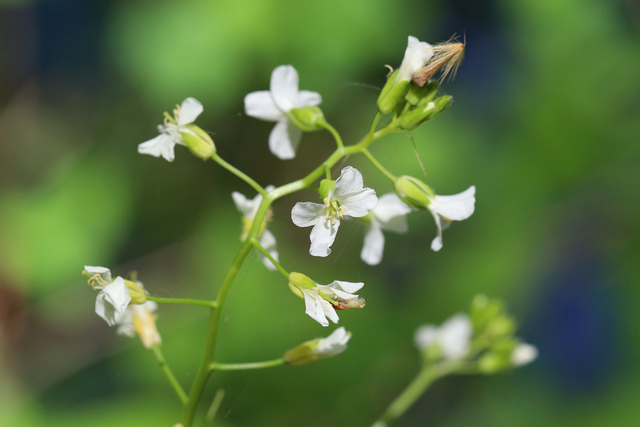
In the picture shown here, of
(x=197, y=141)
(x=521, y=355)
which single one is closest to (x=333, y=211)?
(x=197, y=141)

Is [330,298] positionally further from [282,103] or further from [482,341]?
[482,341]

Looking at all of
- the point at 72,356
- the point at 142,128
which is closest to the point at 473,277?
the point at 142,128

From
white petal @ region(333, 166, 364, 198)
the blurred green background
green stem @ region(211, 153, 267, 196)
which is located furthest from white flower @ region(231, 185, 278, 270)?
the blurred green background

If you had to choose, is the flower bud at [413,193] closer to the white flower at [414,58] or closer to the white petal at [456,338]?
the white flower at [414,58]

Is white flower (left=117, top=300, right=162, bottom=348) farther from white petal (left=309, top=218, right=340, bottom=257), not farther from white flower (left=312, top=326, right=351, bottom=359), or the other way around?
white petal (left=309, top=218, right=340, bottom=257)

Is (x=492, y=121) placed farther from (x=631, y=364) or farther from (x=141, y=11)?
(x=141, y=11)

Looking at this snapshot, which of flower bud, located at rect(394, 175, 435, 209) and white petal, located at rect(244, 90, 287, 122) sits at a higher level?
white petal, located at rect(244, 90, 287, 122)
